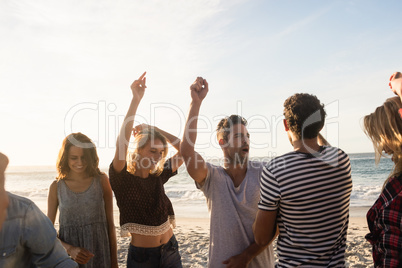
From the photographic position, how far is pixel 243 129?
2990mm

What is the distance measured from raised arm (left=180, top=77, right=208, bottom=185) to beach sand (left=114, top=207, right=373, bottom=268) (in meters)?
4.62

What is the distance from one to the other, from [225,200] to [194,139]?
59cm

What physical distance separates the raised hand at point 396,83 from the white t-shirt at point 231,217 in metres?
1.29

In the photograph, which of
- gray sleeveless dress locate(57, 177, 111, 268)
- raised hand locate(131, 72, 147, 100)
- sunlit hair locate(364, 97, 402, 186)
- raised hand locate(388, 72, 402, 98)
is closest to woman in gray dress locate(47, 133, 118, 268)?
gray sleeveless dress locate(57, 177, 111, 268)

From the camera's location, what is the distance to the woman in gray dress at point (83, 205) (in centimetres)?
334

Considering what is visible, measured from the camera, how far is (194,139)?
2703 millimetres

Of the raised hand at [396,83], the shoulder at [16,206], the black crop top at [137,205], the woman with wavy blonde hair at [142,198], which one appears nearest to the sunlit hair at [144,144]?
the woman with wavy blonde hair at [142,198]

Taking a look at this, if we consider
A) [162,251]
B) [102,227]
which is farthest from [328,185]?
[102,227]

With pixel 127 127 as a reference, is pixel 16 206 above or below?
below

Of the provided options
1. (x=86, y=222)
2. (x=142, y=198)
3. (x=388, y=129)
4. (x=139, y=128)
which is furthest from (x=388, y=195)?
(x=86, y=222)

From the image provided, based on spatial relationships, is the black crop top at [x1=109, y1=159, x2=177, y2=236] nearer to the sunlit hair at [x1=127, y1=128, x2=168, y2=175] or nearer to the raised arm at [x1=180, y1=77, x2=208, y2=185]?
the sunlit hair at [x1=127, y1=128, x2=168, y2=175]

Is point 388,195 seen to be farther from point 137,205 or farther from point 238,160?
point 137,205

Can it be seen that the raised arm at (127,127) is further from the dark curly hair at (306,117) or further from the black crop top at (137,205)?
the dark curly hair at (306,117)

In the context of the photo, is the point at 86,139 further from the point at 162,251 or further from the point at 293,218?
the point at 293,218
